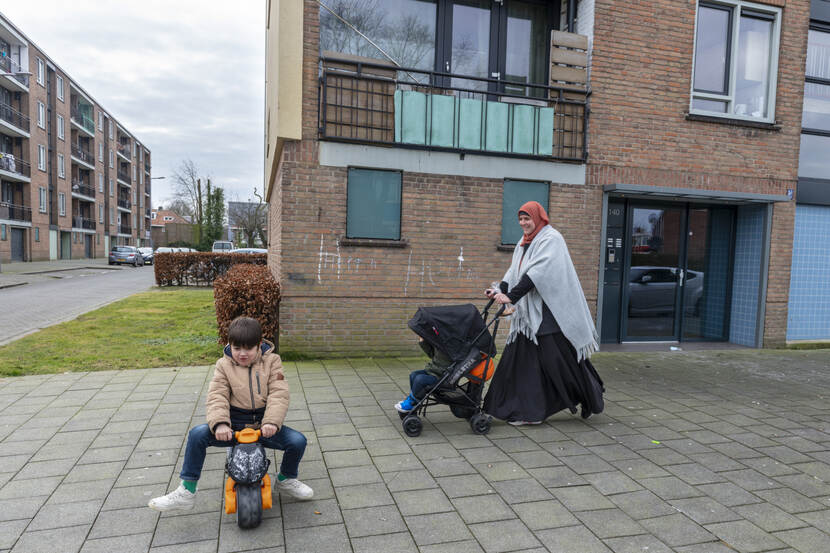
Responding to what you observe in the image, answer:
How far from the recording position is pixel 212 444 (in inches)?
122

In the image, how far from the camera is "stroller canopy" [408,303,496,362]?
14.2 feet

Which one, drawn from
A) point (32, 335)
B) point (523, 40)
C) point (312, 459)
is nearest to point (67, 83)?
point (32, 335)

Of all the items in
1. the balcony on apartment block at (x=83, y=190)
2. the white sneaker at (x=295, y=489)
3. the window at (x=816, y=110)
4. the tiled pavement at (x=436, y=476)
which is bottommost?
the tiled pavement at (x=436, y=476)

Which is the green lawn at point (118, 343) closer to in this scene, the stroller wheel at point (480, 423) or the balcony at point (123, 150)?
the stroller wheel at point (480, 423)

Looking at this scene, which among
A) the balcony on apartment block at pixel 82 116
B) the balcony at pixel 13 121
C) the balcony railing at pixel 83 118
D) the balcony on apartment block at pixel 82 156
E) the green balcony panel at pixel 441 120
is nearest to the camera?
the green balcony panel at pixel 441 120

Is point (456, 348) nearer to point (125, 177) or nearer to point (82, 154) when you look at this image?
point (82, 154)

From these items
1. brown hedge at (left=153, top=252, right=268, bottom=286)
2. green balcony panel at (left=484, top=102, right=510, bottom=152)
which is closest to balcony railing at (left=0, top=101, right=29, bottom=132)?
brown hedge at (left=153, top=252, right=268, bottom=286)

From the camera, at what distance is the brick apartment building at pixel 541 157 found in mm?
7422

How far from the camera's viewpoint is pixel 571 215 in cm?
833

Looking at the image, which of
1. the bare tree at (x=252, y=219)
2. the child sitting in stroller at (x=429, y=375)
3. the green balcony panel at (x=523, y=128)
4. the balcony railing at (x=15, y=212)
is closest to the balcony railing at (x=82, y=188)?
the balcony railing at (x=15, y=212)

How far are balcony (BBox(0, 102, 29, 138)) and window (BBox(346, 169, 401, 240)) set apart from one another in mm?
41104

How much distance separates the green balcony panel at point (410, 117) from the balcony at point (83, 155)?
55049 mm

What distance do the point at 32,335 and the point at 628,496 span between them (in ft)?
31.5

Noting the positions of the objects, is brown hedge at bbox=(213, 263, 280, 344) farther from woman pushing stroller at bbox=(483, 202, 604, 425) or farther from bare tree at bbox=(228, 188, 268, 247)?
bare tree at bbox=(228, 188, 268, 247)
